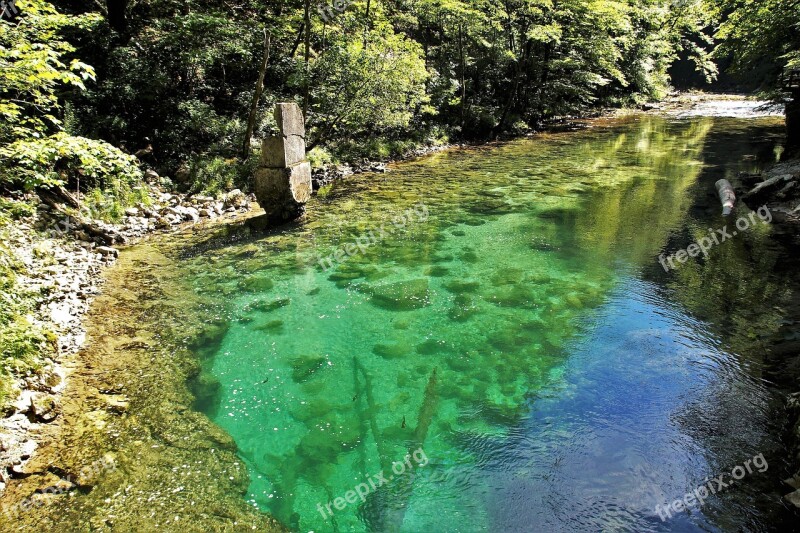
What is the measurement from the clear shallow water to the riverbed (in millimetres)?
31

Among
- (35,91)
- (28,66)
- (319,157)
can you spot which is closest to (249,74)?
(319,157)

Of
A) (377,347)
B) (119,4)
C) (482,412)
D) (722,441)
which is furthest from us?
(119,4)

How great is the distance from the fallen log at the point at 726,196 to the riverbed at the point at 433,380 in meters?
0.35

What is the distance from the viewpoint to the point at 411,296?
8570mm

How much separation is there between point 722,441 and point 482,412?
2454 mm

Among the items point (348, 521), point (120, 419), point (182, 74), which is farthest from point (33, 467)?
point (182, 74)

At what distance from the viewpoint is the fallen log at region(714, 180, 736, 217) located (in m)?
12.1

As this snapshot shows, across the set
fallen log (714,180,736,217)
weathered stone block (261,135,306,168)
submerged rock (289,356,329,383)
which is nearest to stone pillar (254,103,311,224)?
weathered stone block (261,135,306,168)

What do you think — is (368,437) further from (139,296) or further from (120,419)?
(139,296)

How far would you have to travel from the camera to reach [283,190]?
38.3ft

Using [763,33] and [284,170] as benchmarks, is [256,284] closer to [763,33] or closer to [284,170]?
[284,170]

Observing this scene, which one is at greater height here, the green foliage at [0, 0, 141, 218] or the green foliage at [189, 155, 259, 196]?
the green foliage at [0, 0, 141, 218]

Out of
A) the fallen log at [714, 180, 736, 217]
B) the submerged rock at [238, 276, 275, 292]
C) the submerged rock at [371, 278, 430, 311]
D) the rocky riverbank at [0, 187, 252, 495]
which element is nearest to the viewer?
the rocky riverbank at [0, 187, 252, 495]

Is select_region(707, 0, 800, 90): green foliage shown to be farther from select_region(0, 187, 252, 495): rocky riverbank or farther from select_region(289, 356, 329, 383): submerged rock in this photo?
select_region(0, 187, 252, 495): rocky riverbank
